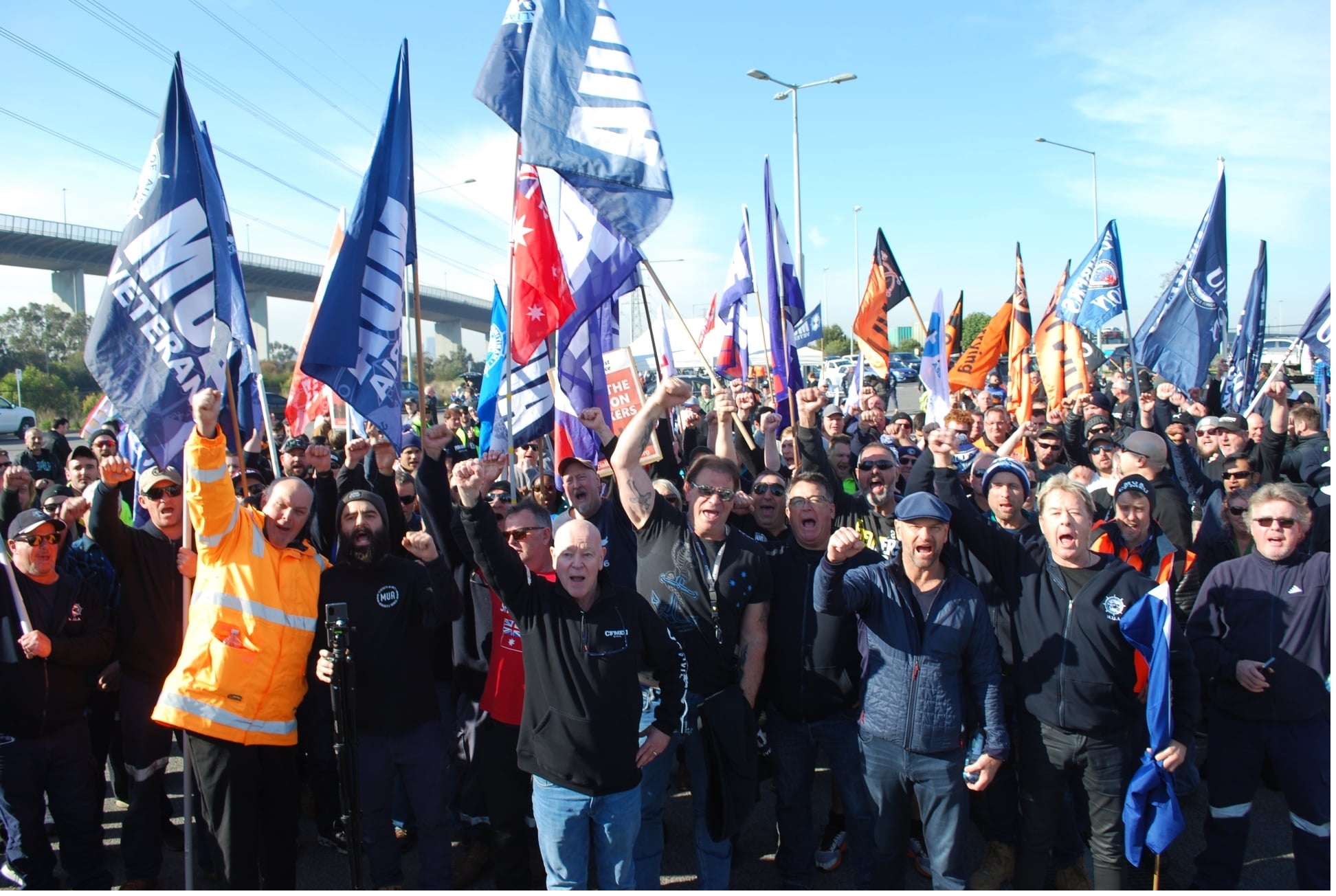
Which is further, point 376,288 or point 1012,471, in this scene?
point 376,288

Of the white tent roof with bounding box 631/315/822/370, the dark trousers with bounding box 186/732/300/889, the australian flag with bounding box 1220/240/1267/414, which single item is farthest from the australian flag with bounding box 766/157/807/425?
the australian flag with bounding box 1220/240/1267/414

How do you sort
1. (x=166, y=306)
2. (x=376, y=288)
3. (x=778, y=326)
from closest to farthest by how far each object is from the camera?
(x=166, y=306) < (x=376, y=288) < (x=778, y=326)

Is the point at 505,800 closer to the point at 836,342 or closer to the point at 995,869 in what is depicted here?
the point at 995,869

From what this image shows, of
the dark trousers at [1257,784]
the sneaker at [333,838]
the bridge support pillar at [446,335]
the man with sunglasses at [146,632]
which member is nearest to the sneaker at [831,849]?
the dark trousers at [1257,784]

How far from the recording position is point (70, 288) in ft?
134

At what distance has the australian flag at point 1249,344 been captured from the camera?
33.6 feet

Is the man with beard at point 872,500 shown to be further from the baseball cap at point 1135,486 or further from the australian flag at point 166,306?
the australian flag at point 166,306

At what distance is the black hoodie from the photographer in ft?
11.5

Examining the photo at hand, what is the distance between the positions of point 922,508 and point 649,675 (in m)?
1.40

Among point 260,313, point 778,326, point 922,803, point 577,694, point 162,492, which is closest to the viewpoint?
point 577,694

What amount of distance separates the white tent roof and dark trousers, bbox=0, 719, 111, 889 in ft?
12.3

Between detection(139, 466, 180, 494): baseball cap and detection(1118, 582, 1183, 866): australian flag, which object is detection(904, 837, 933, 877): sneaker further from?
detection(139, 466, 180, 494): baseball cap

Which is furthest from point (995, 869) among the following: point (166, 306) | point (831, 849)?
point (166, 306)

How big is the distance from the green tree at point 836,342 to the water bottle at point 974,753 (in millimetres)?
60468
